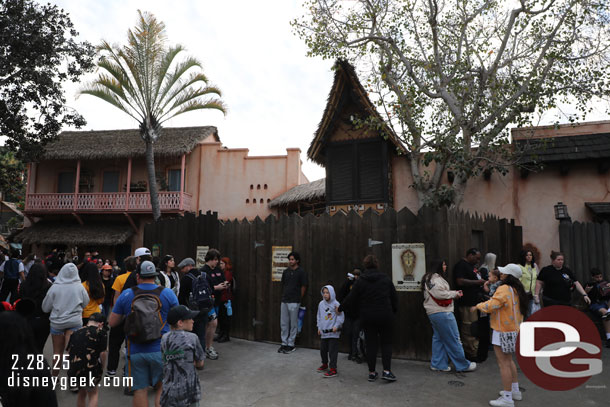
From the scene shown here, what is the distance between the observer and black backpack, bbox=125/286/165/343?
168 inches

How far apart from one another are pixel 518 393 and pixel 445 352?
1.42 meters

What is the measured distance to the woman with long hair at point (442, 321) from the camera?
6.36 metres

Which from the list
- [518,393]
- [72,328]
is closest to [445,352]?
[518,393]

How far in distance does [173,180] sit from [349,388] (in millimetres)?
19439

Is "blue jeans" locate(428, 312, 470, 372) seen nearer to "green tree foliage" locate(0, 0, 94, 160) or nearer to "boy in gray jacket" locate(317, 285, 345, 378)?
"boy in gray jacket" locate(317, 285, 345, 378)

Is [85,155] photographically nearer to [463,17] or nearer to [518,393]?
[463,17]

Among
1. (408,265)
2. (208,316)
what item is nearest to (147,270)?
(208,316)

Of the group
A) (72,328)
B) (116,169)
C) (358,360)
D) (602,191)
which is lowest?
(358,360)

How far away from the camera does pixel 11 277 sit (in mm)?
9523

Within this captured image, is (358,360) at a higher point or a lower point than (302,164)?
lower

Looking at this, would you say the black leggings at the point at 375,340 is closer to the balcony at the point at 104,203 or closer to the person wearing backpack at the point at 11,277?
the person wearing backpack at the point at 11,277

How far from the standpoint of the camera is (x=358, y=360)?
7.04 metres

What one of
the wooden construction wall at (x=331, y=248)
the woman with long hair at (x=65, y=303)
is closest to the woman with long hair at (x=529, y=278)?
the wooden construction wall at (x=331, y=248)

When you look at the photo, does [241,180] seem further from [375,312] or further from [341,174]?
[375,312]
